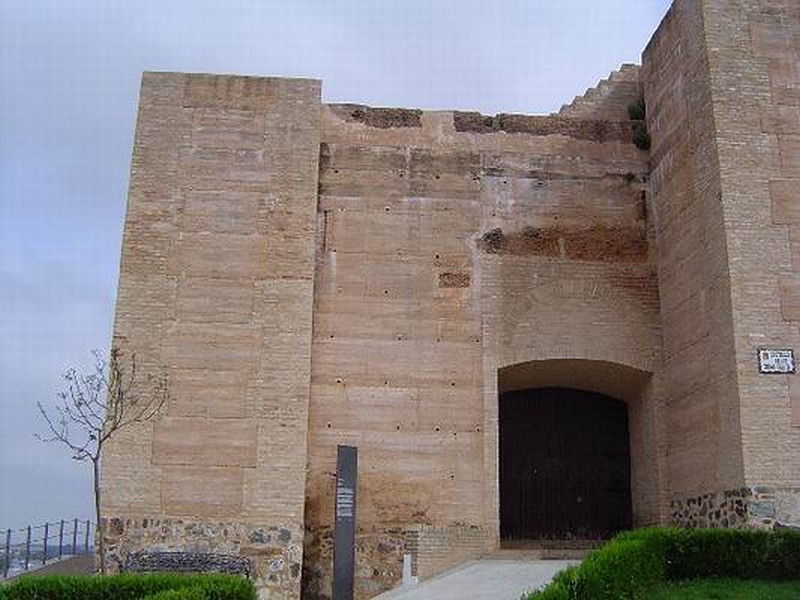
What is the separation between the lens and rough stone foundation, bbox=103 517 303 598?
13125mm

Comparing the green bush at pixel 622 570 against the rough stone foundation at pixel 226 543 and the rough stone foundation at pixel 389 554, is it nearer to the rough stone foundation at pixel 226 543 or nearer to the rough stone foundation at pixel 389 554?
the rough stone foundation at pixel 389 554

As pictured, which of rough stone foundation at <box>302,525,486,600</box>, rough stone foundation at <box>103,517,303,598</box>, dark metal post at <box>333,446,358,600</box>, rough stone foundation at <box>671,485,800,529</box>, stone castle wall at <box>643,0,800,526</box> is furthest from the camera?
rough stone foundation at <box>302,525,486,600</box>

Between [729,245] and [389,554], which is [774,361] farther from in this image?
[389,554]

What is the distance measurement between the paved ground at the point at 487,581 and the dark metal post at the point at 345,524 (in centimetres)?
52

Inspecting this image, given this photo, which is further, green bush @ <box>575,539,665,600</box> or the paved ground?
the paved ground

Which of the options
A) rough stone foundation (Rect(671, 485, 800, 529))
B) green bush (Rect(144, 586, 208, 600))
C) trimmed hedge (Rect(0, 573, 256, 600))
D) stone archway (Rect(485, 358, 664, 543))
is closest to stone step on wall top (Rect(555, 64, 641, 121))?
stone archway (Rect(485, 358, 664, 543))

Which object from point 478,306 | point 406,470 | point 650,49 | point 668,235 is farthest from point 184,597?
point 650,49

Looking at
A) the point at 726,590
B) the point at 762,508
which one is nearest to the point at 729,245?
the point at 762,508

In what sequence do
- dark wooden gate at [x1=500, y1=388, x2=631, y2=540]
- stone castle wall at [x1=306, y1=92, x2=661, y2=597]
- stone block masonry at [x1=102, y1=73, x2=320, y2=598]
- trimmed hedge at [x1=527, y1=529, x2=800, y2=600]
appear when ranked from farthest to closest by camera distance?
dark wooden gate at [x1=500, y1=388, x2=631, y2=540]
stone castle wall at [x1=306, y1=92, x2=661, y2=597]
stone block masonry at [x1=102, y1=73, x2=320, y2=598]
trimmed hedge at [x1=527, y1=529, x2=800, y2=600]

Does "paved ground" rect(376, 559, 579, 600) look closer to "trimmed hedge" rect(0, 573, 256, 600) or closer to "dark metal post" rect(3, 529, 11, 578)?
"trimmed hedge" rect(0, 573, 256, 600)

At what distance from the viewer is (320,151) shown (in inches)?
608

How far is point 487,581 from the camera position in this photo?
37.6 feet

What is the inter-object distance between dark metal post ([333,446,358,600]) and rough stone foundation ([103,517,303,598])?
0.82 m

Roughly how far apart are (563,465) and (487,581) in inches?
203
